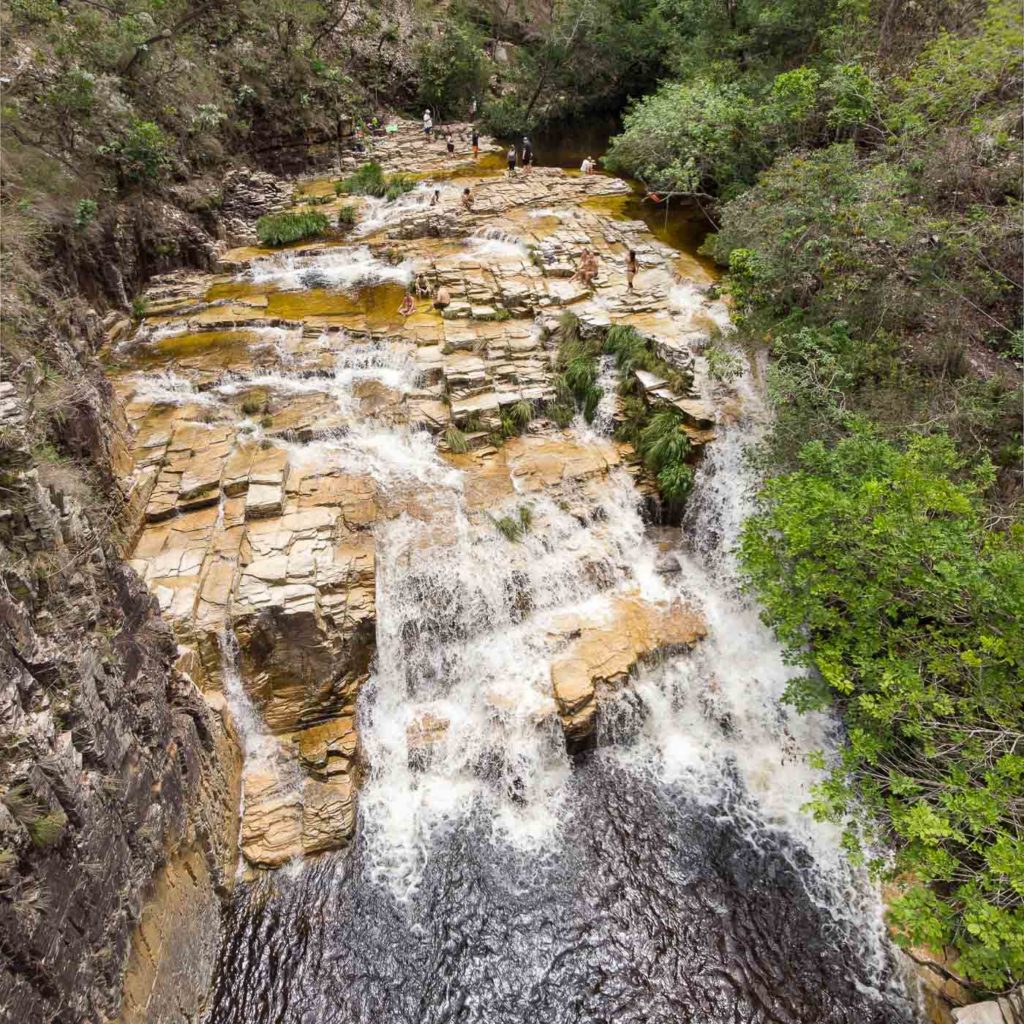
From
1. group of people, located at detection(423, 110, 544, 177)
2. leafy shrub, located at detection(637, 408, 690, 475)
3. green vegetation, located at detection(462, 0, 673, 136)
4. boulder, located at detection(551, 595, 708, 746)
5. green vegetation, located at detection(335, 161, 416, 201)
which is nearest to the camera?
boulder, located at detection(551, 595, 708, 746)

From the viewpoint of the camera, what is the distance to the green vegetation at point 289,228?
63.2 feet

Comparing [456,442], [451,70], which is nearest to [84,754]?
[456,442]

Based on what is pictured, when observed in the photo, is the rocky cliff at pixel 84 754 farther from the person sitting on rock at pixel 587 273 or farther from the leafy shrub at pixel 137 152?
the person sitting on rock at pixel 587 273

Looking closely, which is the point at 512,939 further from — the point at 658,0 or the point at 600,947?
the point at 658,0

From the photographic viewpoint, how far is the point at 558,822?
9.29 m

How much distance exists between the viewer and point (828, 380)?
1094 centimetres

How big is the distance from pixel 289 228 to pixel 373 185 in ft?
15.3

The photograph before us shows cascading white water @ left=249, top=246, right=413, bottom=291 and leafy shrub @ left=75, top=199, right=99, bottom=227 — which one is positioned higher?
leafy shrub @ left=75, top=199, right=99, bottom=227

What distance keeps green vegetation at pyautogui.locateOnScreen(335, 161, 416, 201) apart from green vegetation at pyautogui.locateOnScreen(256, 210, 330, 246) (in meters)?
3.10

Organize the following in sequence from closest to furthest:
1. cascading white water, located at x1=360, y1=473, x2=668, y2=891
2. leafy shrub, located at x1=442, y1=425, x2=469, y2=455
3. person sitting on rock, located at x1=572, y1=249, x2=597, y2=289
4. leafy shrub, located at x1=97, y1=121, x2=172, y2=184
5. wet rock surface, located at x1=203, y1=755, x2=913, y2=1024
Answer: wet rock surface, located at x1=203, y1=755, x2=913, y2=1024
cascading white water, located at x1=360, y1=473, x2=668, y2=891
leafy shrub, located at x1=442, y1=425, x2=469, y2=455
leafy shrub, located at x1=97, y1=121, x2=172, y2=184
person sitting on rock, located at x1=572, y1=249, x2=597, y2=289

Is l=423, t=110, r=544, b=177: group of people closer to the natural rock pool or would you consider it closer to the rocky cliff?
the natural rock pool

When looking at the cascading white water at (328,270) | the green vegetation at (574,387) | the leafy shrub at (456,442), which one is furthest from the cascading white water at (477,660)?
the cascading white water at (328,270)

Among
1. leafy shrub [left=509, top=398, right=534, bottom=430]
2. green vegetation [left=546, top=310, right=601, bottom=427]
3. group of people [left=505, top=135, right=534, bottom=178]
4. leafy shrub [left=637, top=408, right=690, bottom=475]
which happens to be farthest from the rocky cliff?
group of people [left=505, top=135, right=534, bottom=178]

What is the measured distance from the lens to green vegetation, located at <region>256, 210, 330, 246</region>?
1927 centimetres
